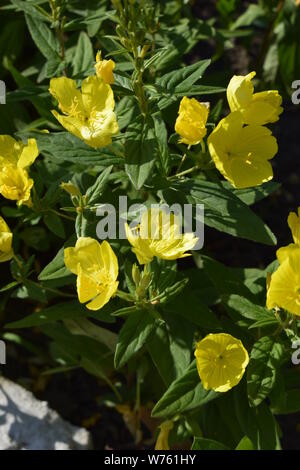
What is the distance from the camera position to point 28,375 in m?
2.82

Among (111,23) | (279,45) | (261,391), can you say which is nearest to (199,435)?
(261,391)

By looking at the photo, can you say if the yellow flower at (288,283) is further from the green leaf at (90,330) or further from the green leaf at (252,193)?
the green leaf at (90,330)

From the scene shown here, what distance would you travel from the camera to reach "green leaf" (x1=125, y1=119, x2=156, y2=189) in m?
1.83

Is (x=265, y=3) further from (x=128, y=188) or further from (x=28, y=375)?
(x=28, y=375)

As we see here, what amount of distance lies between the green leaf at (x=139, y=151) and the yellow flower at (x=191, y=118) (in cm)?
17

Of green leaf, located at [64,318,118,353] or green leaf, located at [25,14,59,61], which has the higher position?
green leaf, located at [25,14,59,61]

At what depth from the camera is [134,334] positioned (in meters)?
1.89

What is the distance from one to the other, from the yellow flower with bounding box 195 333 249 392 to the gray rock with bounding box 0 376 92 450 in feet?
2.92

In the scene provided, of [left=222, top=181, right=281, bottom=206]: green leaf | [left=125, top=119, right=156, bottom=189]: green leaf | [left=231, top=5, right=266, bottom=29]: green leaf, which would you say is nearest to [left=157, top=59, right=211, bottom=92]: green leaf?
[left=125, top=119, right=156, bottom=189]: green leaf

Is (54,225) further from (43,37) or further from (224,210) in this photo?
(43,37)

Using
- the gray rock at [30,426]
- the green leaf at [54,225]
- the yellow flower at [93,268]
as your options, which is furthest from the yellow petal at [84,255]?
the gray rock at [30,426]

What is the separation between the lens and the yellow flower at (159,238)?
65.2 inches

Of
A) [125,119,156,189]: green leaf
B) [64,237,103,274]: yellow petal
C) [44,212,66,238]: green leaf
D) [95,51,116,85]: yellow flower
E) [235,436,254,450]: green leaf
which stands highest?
[95,51,116,85]: yellow flower

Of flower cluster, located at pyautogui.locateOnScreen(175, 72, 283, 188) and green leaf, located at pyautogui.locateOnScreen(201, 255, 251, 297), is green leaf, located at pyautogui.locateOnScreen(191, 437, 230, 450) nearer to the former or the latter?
green leaf, located at pyautogui.locateOnScreen(201, 255, 251, 297)
